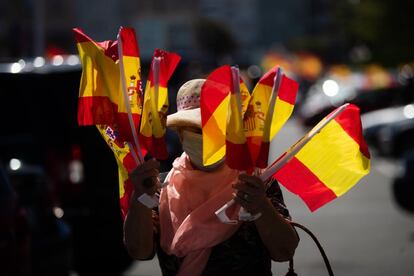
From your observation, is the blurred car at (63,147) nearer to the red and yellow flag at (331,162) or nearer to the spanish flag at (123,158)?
the spanish flag at (123,158)

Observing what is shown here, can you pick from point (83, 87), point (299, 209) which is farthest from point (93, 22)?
point (83, 87)

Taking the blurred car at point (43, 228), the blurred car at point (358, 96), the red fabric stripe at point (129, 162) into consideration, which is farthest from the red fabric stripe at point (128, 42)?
the blurred car at point (358, 96)

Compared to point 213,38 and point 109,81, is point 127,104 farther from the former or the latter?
point 213,38

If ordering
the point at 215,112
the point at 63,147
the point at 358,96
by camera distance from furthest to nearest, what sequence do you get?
the point at 358,96 → the point at 63,147 → the point at 215,112

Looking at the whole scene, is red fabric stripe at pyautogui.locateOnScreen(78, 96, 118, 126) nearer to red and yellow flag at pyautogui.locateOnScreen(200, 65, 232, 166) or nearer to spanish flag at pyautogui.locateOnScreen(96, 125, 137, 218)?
spanish flag at pyautogui.locateOnScreen(96, 125, 137, 218)

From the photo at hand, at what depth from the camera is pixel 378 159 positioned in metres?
23.0

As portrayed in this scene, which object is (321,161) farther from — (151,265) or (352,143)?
(151,265)

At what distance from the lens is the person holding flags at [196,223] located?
128 inches

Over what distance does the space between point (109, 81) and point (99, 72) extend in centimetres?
4

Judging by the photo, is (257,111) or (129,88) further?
(129,88)

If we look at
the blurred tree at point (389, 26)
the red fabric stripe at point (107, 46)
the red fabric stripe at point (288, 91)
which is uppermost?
the red fabric stripe at point (107, 46)

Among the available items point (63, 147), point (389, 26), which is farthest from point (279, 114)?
point (389, 26)

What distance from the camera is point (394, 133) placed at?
21.7m

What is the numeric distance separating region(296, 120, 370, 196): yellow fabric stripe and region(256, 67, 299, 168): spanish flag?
17 centimetres
